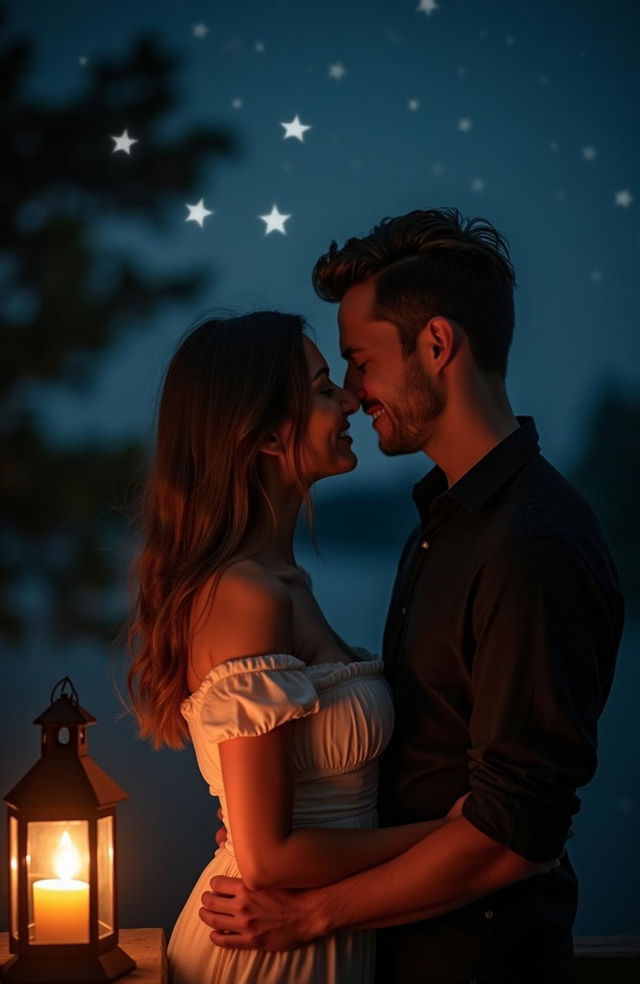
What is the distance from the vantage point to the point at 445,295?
5.83 ft

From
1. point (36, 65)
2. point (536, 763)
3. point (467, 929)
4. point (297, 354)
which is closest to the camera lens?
point (536, 763)

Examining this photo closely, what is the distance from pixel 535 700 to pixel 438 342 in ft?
1.91

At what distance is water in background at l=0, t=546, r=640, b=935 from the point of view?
2.57 metres

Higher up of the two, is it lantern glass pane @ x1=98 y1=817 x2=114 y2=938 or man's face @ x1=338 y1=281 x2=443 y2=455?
man's face @ x1=338 y1=281 x2=443 y2=455

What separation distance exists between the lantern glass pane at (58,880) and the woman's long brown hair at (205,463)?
7.9 inches

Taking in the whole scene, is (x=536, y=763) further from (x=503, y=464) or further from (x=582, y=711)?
(x=503, y=464)

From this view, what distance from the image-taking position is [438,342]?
176cm

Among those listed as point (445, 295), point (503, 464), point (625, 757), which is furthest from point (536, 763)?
point (625, 757)

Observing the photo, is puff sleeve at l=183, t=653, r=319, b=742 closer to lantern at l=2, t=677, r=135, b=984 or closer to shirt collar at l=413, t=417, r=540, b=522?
lantern at l=2, t=677, r=135, b=984

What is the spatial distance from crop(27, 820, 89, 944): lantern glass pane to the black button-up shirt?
1.42ft

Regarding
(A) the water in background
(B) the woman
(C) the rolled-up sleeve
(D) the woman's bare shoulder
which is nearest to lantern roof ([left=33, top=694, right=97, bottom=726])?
(B) the woman

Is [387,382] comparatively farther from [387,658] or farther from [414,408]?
[387,658]

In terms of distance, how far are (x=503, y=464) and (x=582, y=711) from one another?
383 millimetres

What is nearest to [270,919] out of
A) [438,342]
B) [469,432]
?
[469,432]
